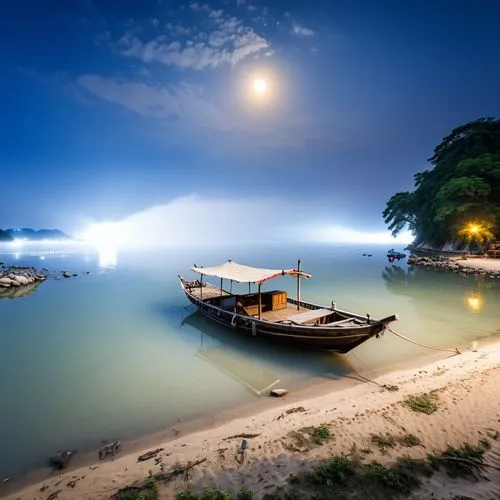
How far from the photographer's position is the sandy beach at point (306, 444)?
18.9 feet

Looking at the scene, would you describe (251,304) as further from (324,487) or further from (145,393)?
(324,487)

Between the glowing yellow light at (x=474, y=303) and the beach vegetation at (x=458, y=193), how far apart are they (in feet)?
95.5

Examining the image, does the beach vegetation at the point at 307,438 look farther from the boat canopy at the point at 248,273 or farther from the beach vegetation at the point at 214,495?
the boat canopy at the point at 248,273

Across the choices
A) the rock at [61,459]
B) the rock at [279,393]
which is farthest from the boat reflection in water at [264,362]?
the rock at [61,459]

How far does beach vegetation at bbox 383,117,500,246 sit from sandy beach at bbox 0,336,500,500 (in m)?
51.4

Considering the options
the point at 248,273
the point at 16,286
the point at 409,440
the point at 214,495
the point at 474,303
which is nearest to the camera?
the point at 214,495

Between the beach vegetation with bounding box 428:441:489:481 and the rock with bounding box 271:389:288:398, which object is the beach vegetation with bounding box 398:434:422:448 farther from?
the rock with bounding box 271:389:288:398

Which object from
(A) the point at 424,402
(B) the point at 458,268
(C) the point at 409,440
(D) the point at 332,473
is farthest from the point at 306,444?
(B) the point at 458,268

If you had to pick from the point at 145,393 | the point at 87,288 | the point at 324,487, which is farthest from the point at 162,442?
the point at 87,288

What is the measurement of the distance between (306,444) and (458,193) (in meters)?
58.0

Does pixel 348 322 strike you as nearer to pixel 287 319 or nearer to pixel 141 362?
pixel 287 319

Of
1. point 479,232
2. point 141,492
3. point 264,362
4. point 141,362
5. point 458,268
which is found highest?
point 479,232

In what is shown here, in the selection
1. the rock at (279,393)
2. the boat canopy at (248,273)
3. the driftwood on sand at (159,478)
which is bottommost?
the rock at (279,393)

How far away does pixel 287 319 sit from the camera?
48.1 ft
